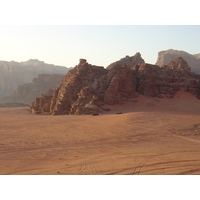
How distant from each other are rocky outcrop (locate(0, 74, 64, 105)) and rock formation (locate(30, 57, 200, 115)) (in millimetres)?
23525

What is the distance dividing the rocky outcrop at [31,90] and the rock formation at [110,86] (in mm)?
23525

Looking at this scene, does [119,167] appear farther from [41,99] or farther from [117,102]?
[41,99]

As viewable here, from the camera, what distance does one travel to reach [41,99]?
2655 cm

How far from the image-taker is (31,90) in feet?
168

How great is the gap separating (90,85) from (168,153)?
1784cm

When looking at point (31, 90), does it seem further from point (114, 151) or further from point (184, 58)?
point (114, 151)

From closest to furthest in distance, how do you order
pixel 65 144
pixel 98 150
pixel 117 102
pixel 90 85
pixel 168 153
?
pixel 168 153 → pixel 98 150 → pixel 65 144 → pixel 117 102 → pixel 90 85

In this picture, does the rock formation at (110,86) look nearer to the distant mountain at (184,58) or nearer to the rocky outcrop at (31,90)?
the distant mountain at (184,58)

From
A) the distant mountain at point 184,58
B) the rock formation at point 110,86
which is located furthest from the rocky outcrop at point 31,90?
the distant mountain at point 184,58

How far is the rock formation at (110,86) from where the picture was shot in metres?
21.6

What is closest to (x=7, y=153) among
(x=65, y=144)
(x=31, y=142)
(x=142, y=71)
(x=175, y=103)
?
(x=31, y=142)

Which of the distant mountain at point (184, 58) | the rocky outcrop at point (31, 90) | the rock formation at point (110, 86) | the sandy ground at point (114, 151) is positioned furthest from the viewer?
the rocky outcrop at point (31, 90)

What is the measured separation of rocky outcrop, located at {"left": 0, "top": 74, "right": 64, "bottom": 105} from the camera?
47.8m

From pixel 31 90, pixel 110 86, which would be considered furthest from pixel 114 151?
pixel 31 90
